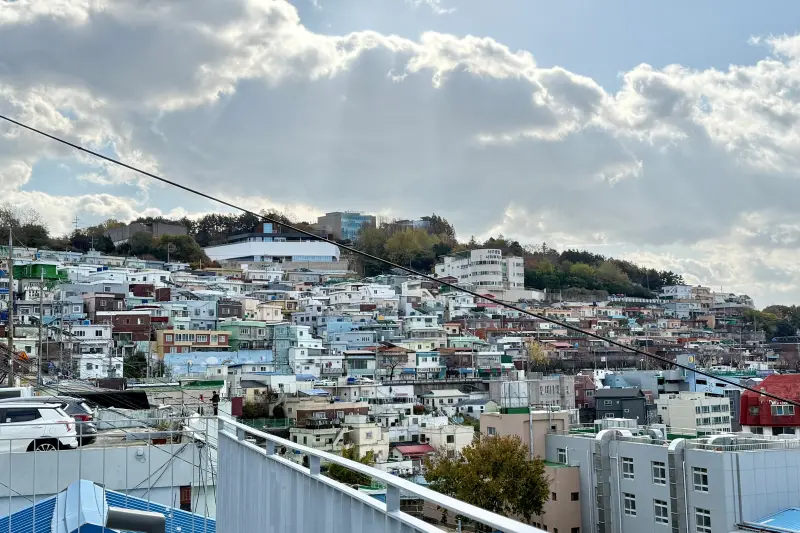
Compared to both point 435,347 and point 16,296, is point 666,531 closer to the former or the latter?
point 435,347

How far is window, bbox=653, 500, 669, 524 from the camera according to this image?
34.5 feet

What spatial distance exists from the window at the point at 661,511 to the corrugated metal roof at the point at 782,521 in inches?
50.4

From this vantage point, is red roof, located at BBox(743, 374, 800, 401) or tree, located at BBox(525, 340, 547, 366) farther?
tree, located at BBox(525, 340, 547, 366)

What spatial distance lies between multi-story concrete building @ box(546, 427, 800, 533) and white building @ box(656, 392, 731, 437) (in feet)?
29.2

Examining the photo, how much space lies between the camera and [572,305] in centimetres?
4619

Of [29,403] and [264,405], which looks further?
[264,405]

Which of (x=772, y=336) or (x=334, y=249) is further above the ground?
(x=334, y=249)

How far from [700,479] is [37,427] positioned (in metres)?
7.53

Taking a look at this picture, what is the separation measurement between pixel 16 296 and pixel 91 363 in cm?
895

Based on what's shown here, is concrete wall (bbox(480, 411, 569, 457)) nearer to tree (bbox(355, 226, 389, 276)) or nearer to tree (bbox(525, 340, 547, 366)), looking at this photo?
tree (bbox(525, 340, 547, 366))

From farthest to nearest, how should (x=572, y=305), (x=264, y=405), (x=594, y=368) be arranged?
(x=572, y=305) < (x=594, y=368) < (x=264, y=405)

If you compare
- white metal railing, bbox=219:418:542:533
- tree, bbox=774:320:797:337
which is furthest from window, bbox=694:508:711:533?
tree, bbox=774:320:797:337

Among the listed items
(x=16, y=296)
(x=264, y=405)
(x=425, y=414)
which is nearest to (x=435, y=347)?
(x=425, y=414)

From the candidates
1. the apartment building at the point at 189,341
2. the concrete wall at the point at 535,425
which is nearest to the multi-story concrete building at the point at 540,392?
the apartment building at the point at 189,341
